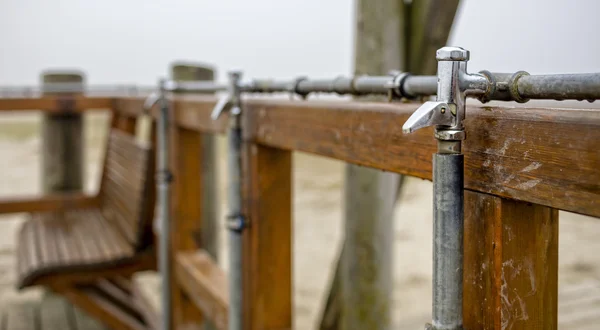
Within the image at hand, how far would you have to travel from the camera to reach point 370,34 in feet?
7.65

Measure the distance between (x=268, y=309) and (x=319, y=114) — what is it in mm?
734

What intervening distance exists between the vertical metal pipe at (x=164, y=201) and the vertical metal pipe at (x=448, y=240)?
2184 mm

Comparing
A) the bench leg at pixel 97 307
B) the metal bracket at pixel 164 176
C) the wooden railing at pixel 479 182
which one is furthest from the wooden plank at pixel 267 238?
the bench leg at pixel 97 307

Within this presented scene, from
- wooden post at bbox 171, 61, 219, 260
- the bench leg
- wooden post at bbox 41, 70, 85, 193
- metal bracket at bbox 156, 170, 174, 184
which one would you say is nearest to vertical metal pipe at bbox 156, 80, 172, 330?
metal bracket at bbox 156, 170, 174, 184

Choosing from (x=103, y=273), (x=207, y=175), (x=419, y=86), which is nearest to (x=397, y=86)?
(x=419, y=86)

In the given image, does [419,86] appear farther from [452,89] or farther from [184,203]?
[184,203]

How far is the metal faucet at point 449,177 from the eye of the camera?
944mm

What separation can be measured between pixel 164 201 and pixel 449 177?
87.9 inches

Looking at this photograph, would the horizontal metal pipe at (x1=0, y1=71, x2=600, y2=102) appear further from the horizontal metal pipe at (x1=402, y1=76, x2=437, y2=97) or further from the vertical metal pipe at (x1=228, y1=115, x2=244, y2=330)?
the vertical metal pipe at (x1=228, y1=115, x2=244, y2=330)

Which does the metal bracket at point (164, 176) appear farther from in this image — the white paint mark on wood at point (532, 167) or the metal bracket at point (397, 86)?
the white paint mark on wood at point (532, 167)

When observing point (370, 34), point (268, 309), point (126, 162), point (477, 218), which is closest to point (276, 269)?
point (268, 309)

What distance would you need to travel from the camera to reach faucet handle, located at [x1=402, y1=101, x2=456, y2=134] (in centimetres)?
91

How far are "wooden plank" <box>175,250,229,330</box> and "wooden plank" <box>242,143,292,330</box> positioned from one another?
27 cm

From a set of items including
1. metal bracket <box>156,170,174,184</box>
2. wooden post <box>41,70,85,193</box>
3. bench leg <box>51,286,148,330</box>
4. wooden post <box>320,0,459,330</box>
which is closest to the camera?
wooden post <box>320,0,459,330</box>
